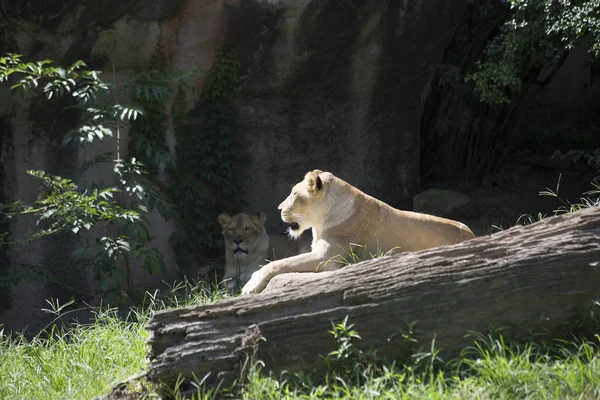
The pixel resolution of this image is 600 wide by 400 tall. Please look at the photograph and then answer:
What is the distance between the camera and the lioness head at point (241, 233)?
9664mm

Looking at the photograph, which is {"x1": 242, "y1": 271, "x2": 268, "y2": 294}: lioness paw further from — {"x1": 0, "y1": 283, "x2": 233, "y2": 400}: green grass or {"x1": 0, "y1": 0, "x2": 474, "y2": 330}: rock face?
{"x1": 0, "y1": 0, "x2": 474, "y2": 330}: rock face

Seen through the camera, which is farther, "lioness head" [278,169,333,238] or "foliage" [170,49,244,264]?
"foliage" [170,49,244,264]

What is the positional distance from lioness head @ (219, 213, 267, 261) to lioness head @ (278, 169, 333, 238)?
11.4ft

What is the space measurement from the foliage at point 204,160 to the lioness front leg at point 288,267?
4785mm

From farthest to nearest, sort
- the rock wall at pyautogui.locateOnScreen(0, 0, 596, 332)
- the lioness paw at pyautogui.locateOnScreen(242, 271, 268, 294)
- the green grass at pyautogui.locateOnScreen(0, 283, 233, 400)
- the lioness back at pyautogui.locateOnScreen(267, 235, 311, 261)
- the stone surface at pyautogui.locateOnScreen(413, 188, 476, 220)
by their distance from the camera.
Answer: the stone surface at pyautogui.locateOnScreen(413, 188, 476, 220), the lioness back at pyautogui.locateOnScreen(267, 235, 311, 261), the rock wall at pyautogui.locateOnScreen(0, 0, 596, 332), the lioness paw at pyautogui.locateOnScreen(242, 271, 268, 294), the green grass at pyautogui.locateOnScreen(0, 283, 233, 400)

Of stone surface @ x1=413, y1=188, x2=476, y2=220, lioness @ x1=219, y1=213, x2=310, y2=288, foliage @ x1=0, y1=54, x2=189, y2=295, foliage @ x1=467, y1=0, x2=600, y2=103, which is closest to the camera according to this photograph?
foliage @ x1=0, y1=54, x2=189, y2=295

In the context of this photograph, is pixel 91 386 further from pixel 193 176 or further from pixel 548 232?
pixel 193 176

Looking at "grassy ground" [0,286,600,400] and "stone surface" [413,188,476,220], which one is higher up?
"grassy ground" [0,286,600,400]

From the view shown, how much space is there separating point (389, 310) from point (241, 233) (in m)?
5.78

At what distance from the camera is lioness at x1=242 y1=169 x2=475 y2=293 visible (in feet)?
19.9

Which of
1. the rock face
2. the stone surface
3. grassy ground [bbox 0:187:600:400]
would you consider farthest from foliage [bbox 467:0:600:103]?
grassy ground [bbox 0:187:600:400]

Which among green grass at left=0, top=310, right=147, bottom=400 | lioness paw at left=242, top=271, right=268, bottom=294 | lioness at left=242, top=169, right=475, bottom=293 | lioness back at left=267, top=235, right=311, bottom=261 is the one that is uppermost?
lioness at left=242, top=169, right=475, bottom=293

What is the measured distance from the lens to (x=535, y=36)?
28.5 feet

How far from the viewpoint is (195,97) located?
10539 mm
